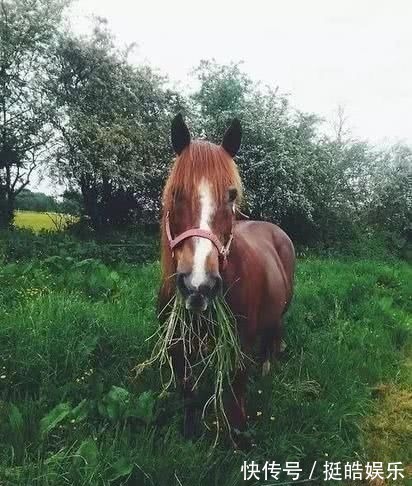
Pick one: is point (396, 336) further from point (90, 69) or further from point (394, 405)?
point (90, 69)

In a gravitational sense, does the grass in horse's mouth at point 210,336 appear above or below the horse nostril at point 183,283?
below

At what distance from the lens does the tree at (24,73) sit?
33.5 ft

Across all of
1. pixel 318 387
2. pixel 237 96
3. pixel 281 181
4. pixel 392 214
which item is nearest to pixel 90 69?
pixel 237 96

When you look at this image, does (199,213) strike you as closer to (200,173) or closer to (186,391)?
(200,173)

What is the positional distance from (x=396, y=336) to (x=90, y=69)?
8908 millimetres

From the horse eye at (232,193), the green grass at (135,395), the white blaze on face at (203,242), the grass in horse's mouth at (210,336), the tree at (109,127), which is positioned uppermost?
the tree at (109,127)

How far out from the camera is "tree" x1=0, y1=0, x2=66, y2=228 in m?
10.2

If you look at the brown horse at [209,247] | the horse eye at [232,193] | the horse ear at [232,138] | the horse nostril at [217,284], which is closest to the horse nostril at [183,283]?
the brown horse at [209,247]

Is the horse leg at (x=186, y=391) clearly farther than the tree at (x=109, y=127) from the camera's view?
No

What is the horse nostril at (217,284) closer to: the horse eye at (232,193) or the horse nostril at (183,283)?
the horse nostril at (183,283)

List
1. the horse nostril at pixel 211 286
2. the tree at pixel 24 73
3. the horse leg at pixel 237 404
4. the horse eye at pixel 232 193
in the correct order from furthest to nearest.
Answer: the tree at pixel 24 73 → the horse leg at pixel 237 404 → the horse eye at pixel 232 193 → the horse nostril at pixel 211 286

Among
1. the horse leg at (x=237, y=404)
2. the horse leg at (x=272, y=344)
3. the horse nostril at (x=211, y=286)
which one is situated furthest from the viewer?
the horse leg at (x=272, y=344)

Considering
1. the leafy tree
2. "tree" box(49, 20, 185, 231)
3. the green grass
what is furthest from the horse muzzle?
the leafy tree

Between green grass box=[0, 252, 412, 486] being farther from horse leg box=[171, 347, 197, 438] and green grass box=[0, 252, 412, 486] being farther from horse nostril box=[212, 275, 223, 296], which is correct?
horse nostril box=[212, 275, 223, 296]
